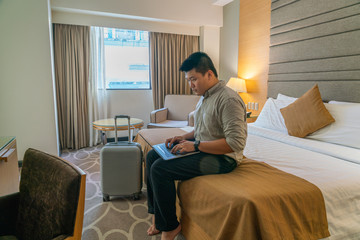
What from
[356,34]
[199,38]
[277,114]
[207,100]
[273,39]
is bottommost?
[277,114]

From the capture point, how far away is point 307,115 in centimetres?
236

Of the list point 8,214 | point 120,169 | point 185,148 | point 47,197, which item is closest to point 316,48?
point 185,148

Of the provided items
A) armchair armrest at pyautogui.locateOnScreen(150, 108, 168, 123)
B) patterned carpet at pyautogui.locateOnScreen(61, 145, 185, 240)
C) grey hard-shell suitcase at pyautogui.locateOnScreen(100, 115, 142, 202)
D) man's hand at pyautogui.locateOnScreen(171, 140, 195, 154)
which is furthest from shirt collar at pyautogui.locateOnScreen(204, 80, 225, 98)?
armchair armrest at pyautogui.locateOnScreen(150, 108, 168, 123)

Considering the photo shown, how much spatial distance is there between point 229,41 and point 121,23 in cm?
216

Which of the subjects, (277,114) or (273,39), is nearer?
(277,114)

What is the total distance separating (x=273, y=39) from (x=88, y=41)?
10.5 ft

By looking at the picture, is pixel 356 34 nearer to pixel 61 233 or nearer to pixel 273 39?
pixel 273 39

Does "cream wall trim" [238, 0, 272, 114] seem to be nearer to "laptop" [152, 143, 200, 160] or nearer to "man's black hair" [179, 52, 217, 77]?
"man's black hair" [179, 52, 217, 77]

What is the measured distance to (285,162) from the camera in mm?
1709

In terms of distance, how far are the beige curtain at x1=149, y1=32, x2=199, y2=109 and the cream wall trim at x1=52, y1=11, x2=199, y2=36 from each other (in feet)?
0.38

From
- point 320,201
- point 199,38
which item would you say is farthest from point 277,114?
point 199,38

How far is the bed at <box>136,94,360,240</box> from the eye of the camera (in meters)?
1.13

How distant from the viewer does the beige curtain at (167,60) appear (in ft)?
15.6

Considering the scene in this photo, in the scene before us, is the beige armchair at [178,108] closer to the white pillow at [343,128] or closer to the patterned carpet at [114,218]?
the patterned carpet at [114,218]
